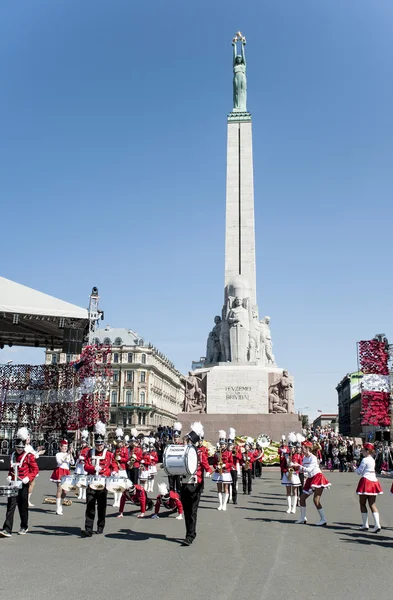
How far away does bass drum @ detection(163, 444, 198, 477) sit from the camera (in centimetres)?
930

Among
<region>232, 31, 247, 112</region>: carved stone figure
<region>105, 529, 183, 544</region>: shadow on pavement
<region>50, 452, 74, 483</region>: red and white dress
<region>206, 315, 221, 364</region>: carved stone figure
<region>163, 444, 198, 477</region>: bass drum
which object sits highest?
<region>232, 31, 247, 112</region>: carved stone figure

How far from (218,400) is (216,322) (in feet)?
16.9

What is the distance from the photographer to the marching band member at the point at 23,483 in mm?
9391

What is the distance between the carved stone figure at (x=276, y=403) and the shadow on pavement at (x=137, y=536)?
57.1 feet

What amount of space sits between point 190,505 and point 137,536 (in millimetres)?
1172

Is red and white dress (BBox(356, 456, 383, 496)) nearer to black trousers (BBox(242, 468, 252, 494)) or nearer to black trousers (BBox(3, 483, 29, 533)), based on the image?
black trousers (BBox(3, 483, 29, 533))

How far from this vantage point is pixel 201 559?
771cm

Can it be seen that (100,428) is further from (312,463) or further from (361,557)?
(361,557)

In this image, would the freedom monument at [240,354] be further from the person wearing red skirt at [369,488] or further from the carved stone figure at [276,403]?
the person wearing red skirt at [369,488]

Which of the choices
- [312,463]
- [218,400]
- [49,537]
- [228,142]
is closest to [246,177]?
[228,142]

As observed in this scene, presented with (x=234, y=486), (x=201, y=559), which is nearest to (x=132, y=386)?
(x=234, y=486)

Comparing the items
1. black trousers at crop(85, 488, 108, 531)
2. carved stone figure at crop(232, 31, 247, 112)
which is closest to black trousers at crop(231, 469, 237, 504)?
black trousers at crop(85, 488, 108, 531)

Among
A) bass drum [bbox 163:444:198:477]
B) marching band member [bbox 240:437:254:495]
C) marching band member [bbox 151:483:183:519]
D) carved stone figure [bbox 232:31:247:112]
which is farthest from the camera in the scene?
carved stone figure [bbox 232:31:247:112]

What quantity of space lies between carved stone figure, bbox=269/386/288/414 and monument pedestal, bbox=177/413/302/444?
778 mm
